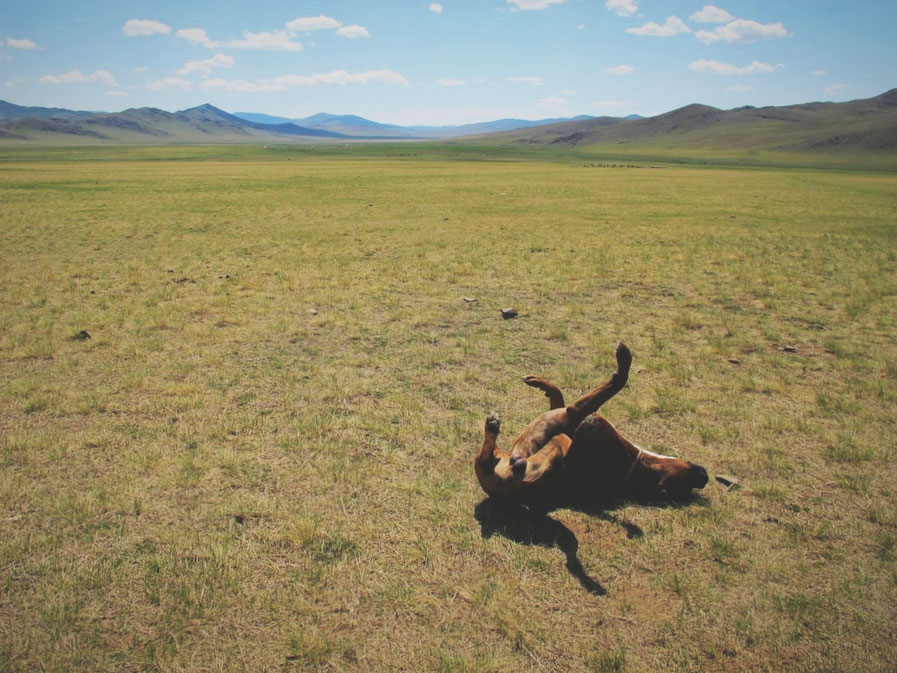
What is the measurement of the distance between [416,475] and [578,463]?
60.7 inches

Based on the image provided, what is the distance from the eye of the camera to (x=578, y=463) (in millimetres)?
4688

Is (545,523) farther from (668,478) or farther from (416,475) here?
(416,475)

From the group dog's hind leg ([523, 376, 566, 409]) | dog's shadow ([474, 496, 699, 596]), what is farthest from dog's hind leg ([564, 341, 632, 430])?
dog's shadow ([474, 496, 699, 596])

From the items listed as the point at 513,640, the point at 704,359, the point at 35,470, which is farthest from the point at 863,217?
the point at 35,470

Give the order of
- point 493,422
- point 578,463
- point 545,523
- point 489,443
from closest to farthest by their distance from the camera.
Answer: point 493,422
point 489,443
point 545,523
point 578,463

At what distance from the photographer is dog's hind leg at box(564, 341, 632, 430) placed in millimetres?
4258

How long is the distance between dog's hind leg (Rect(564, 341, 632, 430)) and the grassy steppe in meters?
0.83

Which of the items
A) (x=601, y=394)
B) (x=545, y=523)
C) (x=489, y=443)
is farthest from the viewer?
(x=545, y=523)

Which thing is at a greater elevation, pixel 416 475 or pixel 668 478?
pixel 668 478

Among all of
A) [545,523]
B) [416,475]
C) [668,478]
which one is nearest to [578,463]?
[545,523]

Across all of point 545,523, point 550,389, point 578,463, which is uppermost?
point 550,389

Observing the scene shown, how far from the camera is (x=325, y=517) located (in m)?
4.58

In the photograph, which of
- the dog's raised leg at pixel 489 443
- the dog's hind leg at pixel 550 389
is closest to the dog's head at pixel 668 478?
the dog's hind leg at pixel 550 389

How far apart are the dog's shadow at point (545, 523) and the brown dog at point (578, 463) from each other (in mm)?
130
